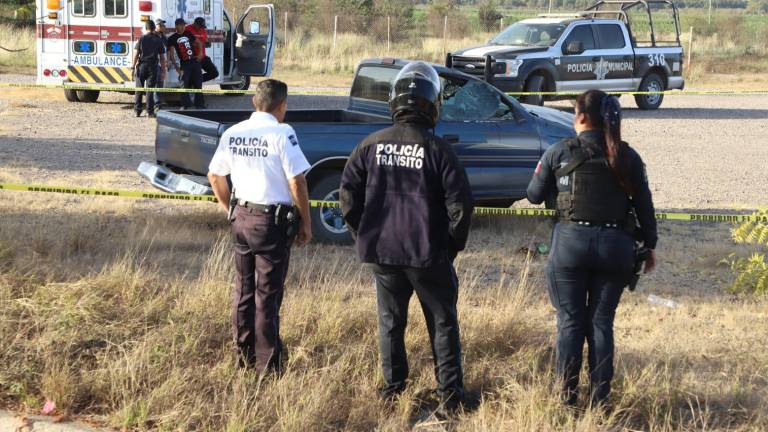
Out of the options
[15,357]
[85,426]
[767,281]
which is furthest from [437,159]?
[767,281]

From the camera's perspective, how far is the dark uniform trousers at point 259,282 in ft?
16.9

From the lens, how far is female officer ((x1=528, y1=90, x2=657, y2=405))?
4641 mm

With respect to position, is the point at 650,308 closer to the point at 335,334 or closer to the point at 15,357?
the point at 335,334

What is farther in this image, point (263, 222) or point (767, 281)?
point (767, 281)

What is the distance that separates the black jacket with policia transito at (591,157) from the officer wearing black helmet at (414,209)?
0.42m

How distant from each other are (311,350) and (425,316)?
38.4 inches

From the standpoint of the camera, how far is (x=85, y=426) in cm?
477

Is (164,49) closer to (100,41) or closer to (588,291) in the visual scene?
(100,41)

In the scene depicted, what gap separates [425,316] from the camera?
4875 millimetres

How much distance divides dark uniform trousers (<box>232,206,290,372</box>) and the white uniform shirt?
113 millimetres

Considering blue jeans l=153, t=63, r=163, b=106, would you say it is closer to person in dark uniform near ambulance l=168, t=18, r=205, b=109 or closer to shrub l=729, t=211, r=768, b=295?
person in dark uniform near ambulance l=168, t=18, r=205, b=109

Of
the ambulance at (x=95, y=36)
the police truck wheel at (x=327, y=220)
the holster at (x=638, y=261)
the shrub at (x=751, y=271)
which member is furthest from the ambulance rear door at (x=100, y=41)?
the holster at (x=638, y=261)

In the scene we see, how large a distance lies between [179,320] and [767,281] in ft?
13.3

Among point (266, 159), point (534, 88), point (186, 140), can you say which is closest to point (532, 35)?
point (534, 88)
